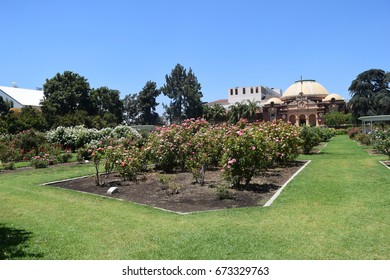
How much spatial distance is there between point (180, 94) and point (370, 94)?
117 feet

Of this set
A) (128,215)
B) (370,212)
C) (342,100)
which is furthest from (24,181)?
(342,100)

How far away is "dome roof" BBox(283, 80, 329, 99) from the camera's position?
9275cm

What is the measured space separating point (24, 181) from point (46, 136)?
44.8 feet

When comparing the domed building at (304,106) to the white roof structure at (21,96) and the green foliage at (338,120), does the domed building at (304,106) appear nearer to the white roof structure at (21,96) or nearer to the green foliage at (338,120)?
the green foliage at (338,120)

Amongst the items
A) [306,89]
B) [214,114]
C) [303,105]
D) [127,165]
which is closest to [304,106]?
[303,105]

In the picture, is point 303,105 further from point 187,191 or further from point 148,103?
point 187,191

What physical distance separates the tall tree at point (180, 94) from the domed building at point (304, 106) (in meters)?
22.5

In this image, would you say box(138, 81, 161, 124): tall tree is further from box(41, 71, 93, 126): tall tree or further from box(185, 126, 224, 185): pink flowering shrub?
box(185, 126, 224, 185): pink flowering shrub

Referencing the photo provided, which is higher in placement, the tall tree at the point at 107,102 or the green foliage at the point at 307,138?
the tall tree at the point at 107,102

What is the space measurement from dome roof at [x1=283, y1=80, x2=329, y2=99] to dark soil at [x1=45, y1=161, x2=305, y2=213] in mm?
85132

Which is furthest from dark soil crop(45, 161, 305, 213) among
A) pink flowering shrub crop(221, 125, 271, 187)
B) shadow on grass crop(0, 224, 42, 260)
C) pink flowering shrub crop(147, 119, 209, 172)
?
shadow on grass crop(0, 224, 42, 260)

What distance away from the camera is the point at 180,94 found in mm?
72875

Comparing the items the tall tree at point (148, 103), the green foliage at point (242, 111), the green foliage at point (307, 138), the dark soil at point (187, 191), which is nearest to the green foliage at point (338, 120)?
the green foliage at point (242, 111)

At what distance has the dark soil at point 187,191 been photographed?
764 centimetres
